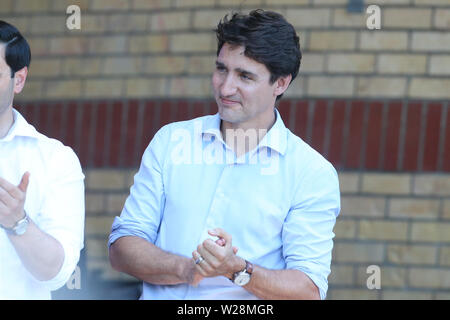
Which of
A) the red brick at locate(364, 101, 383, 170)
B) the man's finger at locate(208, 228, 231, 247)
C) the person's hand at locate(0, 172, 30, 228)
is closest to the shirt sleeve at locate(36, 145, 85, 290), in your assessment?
the person's hand at locate(0, 172, 30, 228)

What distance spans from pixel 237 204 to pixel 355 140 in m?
1.38

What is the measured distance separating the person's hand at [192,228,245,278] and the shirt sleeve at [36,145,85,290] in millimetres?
350

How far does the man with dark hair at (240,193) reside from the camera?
3.10 metres

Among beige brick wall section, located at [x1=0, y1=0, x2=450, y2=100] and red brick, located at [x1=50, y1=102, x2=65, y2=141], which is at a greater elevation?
beige brick wall section, located at [x1=0, y1=0, x2=450, y2=100]

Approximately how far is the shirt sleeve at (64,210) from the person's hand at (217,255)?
350 millimetres

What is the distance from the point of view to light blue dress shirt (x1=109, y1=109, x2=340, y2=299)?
10.2 ft

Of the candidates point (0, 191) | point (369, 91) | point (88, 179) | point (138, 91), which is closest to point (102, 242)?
point (88, 179)

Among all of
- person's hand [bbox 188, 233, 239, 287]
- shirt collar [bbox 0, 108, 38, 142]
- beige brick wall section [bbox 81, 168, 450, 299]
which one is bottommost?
beige brick wall section [bbox 81, 168, 450, 299]

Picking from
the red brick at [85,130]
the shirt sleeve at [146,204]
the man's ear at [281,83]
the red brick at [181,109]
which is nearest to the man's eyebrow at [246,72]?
the man's ear at [281,83]

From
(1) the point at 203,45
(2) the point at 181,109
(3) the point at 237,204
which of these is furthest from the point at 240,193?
(1) the point at 203,45

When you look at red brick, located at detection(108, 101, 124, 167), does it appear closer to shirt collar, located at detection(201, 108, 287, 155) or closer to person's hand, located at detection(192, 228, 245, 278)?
shirt collar, located at detection(201, 108, 287, 155)

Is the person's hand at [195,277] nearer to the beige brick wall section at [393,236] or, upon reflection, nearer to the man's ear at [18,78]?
the man's ear at [18,78]

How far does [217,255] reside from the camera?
2.83 meters

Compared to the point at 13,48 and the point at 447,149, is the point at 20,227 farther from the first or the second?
the point at 447,149
